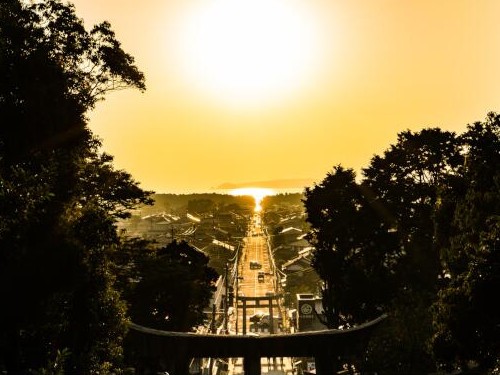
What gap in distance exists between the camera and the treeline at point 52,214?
8.49 meters

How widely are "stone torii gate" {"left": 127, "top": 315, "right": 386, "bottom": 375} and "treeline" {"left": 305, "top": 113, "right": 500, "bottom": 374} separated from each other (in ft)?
7.18

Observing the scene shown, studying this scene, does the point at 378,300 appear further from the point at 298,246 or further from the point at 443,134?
the point at 298,246

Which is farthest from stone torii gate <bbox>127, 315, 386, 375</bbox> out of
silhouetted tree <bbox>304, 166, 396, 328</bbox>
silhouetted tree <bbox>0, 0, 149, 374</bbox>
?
silhouetted tree <bbox>0, 0, 149, 374</bbox>

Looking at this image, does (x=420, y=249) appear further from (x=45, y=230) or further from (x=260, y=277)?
(x=260, y=277)

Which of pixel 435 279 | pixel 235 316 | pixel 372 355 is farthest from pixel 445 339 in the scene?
pixel 235 316

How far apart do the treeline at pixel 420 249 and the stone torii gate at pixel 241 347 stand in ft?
7.18

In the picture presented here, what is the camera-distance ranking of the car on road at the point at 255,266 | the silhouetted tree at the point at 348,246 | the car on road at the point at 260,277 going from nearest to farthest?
the silhouetted tree at the point at 348,246 → the car on road at the point at 260,277 → the car on road at the point at 255,266

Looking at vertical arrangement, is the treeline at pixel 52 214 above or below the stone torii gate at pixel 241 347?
above

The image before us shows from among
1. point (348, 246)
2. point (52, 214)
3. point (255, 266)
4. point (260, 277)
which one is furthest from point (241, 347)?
point (255, 266)

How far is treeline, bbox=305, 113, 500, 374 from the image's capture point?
538 inches

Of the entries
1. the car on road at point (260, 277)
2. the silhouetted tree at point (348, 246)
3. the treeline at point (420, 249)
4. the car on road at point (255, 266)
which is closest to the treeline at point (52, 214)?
the treeline at point (420, 249)

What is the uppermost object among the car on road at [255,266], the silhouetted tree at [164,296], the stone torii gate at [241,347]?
the car on road at [255,266]

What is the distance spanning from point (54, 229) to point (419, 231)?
74.5 feet

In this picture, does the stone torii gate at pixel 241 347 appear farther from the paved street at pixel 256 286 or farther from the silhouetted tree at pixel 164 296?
the paved street at pixel 256 286
